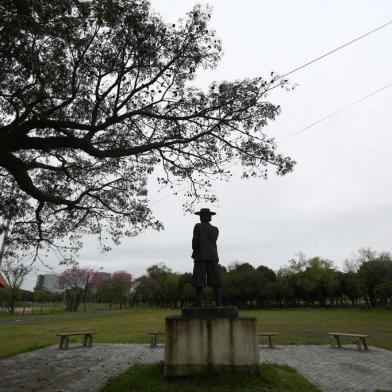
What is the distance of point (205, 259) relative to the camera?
8375 millimetres

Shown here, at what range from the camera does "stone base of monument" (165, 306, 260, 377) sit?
284 inches

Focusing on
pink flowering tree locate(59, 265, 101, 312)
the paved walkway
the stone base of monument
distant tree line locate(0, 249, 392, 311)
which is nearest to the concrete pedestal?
the stone base of monument

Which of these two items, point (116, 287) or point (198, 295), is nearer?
point (198, 295)

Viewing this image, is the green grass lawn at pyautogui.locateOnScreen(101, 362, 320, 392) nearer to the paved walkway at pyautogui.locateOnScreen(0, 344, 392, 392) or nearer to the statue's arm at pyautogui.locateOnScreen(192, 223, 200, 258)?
the paved walkway at pyautogui.locateOnScreen(0, 344, 392, 392)

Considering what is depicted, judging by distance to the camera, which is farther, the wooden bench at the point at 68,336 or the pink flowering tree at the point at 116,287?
the pink flowering tree at the point at 116,287

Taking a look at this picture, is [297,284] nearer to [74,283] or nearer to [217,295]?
[74,283]

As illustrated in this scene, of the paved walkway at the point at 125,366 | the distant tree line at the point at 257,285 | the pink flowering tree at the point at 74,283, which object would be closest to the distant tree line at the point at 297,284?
the distant tree line at the point at 257,285

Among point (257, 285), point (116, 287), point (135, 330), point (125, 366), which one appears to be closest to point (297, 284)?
point (257, 285)

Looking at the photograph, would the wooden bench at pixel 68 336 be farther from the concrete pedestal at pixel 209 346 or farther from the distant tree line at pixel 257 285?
the distant tree line at pixel 257 285

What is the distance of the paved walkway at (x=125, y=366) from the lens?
24.1ft

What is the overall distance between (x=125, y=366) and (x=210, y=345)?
3123mm

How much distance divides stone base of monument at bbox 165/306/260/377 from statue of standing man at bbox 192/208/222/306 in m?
0.78

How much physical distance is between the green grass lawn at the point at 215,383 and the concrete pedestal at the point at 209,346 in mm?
224

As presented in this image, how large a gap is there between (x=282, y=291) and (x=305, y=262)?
50.4ft
